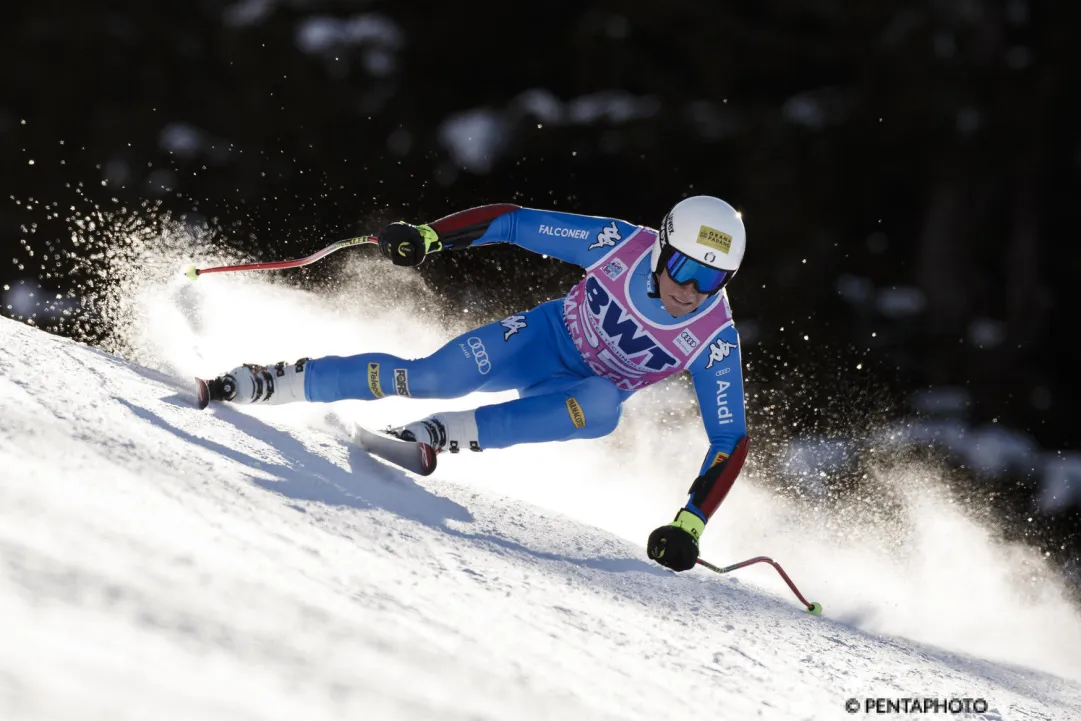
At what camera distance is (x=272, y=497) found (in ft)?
6.36

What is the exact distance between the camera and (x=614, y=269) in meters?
2.99

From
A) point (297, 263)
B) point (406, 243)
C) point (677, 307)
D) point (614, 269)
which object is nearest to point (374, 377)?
point (406, 243)

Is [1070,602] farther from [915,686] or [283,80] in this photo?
[283,80]

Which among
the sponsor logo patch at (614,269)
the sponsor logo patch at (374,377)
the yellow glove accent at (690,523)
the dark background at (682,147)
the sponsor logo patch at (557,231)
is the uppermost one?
the dark background at (682,147)

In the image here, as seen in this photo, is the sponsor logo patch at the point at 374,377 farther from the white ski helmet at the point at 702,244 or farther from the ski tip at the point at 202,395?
the white ski helmet at the point at 702,244

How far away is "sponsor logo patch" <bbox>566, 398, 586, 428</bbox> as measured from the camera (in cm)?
286

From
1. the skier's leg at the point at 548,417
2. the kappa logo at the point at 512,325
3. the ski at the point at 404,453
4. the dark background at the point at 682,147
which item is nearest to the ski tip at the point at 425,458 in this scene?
the ski at the point at 404,453

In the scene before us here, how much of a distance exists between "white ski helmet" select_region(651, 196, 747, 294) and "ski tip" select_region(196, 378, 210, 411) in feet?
4.14

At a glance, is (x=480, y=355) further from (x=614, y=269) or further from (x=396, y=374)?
(x=614, y=269)

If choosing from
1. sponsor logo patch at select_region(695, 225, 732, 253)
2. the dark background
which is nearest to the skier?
sponsor logo patch at select_region(695, 225, 732, 253)

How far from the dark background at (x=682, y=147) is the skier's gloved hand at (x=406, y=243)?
499 cm

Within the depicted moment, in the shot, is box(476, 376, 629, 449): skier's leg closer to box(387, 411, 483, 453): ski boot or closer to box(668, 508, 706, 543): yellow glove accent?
box(387, 411, 483, 453): ski boot

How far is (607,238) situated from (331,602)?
1833mm

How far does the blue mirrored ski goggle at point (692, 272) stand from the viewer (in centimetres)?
277
